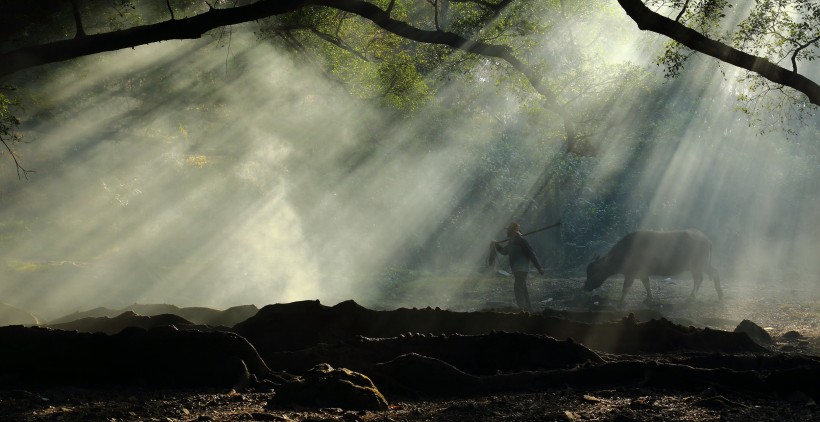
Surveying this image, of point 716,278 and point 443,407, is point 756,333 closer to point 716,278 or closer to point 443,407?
point 443,407

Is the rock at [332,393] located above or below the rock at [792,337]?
below

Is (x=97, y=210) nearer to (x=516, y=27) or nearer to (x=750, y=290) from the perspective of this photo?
(x=516, y=27)

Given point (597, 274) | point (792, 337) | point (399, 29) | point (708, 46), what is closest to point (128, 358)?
point (399, 29)

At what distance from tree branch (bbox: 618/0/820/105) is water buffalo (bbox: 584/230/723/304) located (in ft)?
40.8

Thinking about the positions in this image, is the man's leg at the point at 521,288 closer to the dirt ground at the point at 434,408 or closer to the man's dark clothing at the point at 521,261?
the man's dark clothing at the point at 521,261

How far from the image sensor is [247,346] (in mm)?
6980

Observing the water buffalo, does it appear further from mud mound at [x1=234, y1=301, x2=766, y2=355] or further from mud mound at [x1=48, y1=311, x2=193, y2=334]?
mud mound at [x1=48, y1=311, x2=193, y2=334]

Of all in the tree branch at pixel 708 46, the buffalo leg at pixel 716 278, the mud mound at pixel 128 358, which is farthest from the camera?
the buffalo leg at pixel 716 278

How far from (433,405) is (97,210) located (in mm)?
27276

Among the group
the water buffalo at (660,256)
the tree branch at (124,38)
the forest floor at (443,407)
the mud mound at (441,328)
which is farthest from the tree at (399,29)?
the water buffalo at (660,256)

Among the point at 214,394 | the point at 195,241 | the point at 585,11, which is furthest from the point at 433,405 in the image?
the point at 195,241

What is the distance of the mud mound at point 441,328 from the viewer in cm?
865

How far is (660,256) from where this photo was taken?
21734 millimetres

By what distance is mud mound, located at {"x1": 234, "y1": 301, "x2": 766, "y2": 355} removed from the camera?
8.65m
